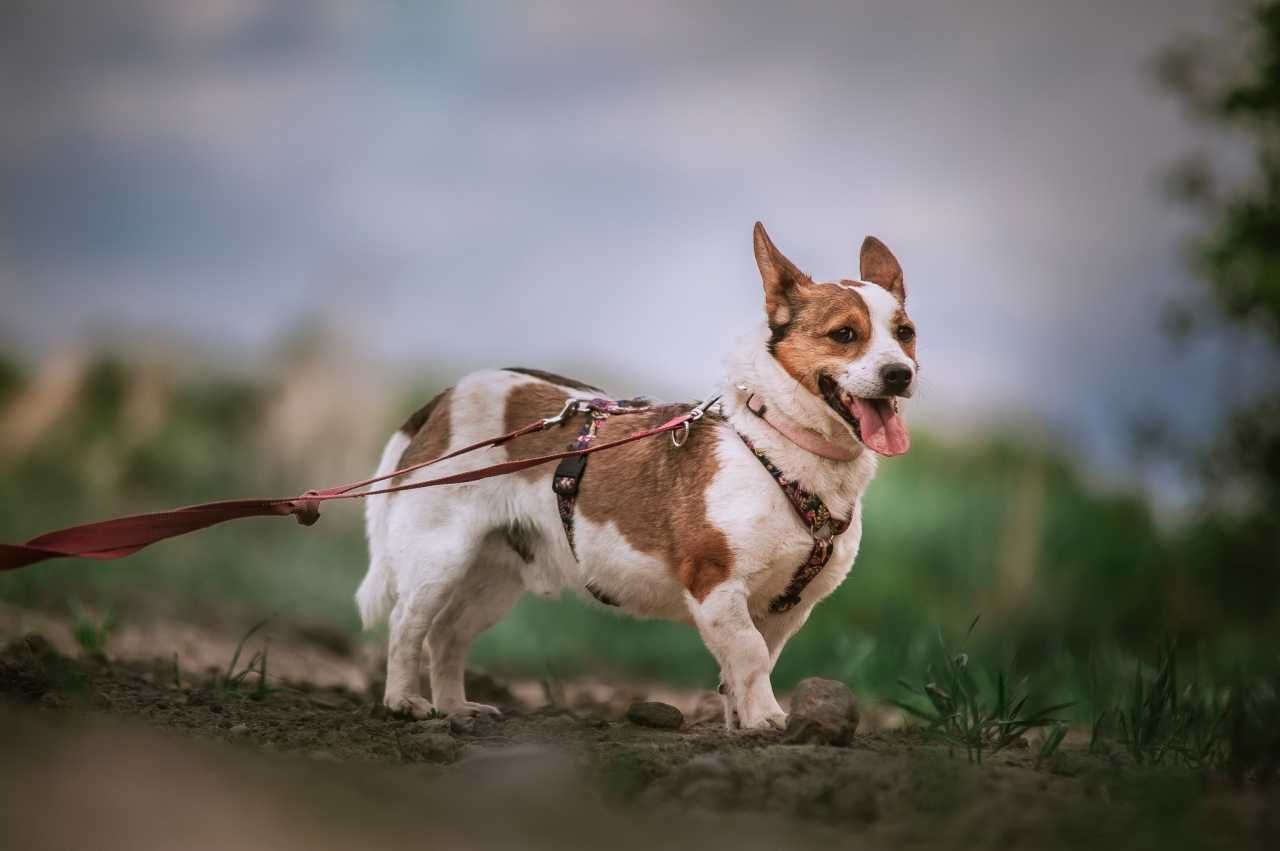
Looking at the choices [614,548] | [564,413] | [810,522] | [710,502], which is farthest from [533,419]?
[810,522]

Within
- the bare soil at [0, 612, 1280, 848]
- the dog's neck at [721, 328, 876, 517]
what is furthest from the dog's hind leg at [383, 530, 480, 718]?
the dog's neck at [721, 328, 876, 517]

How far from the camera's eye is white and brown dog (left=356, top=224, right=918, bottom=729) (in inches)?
169

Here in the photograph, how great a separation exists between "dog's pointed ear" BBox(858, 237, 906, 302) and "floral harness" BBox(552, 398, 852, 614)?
851mm

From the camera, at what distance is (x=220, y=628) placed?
27.1 ft

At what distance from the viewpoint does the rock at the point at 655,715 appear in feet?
15.5

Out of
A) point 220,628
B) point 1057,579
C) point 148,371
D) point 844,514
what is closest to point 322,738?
point 844,514

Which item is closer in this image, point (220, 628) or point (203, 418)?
point (220, 628)

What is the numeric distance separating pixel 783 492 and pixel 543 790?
1.51m

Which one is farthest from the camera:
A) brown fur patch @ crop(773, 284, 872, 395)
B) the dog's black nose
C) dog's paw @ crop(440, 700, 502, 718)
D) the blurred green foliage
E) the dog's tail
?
the blurred green foliage

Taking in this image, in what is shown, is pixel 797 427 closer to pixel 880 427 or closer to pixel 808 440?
pixel 808 440

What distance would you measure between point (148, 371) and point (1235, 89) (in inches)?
460

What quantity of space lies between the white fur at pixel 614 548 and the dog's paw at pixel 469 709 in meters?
0.02

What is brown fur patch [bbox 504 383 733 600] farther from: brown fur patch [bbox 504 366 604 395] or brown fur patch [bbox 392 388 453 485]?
brown fur patch [bbox 504 366 604 395]

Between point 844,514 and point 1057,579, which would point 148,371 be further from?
point 844,514
